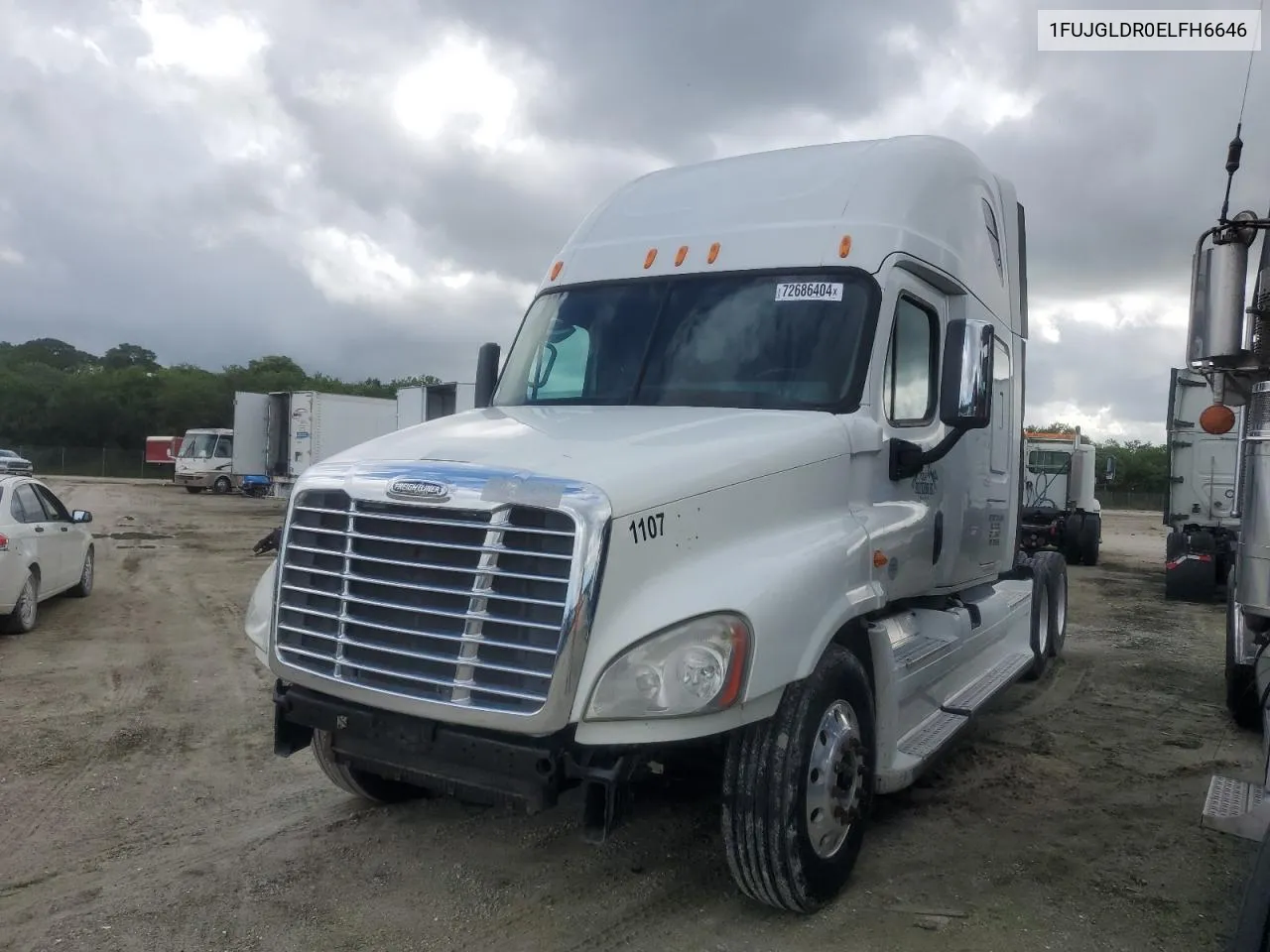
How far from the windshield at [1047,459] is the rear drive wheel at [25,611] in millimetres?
17933

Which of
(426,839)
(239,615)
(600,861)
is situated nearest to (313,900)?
(426,839)

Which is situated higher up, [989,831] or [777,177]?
[777,177]

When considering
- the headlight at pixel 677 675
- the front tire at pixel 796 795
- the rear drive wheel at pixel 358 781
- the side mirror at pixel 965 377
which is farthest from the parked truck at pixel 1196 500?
the headlight at pixel 677 675

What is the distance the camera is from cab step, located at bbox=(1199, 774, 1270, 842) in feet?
11.5

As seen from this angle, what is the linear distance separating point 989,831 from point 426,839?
281 centimetres

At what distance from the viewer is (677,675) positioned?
11.2 feet

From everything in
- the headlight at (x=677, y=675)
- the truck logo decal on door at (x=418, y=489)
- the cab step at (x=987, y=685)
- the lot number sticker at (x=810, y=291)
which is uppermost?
the lot number sticker at (x=810, y=291)

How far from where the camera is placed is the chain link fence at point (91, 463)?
6397cm

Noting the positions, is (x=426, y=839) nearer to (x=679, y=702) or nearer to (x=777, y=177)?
(x=679, y=702)

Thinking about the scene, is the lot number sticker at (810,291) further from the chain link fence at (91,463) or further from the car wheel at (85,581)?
the chain link fence at (91,463)

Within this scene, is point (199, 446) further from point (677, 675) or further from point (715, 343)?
point (677, 675)

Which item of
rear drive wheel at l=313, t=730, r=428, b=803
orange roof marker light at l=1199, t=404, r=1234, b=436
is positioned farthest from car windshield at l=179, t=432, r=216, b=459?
orange roof marker light at l=1199, t=404, r=1234, b=436

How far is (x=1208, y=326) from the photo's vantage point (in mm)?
3930

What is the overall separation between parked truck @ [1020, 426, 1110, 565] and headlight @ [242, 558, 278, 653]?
1769 centimetres
